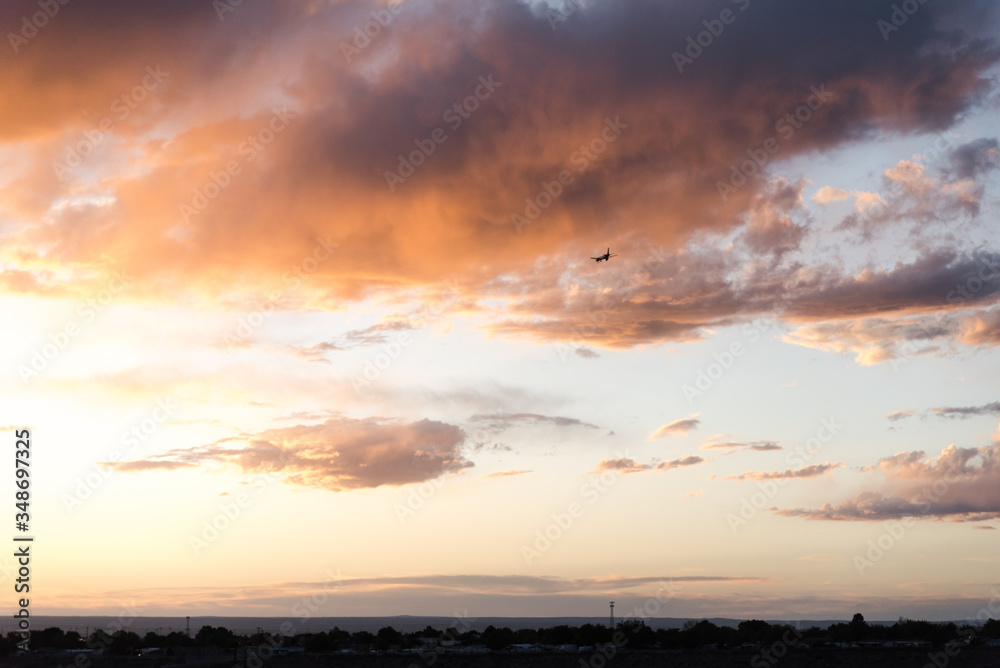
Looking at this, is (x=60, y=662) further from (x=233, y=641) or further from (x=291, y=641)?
(x=291, y=641)

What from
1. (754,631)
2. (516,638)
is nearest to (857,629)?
(754,631)

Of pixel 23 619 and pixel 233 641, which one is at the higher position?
pixel 23 619

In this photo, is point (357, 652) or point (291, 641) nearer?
point (357, 652)

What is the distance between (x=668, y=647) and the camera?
97062 mm

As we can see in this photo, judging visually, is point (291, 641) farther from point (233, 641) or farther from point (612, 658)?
point (612, 658)

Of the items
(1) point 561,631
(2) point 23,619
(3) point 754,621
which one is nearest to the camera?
(2) point 23,619

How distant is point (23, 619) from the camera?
6228 cm

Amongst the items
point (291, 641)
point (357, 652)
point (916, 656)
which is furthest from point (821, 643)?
point (291, 641)

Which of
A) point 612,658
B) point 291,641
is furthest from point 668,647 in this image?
point 291,641

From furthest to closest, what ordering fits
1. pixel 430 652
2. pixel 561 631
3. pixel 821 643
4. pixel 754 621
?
pixel 754 621 → pixel 561 631 → pixel 821 643 → pixel 430 652

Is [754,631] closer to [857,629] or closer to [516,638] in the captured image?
[857,629]

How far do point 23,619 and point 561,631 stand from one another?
62.6 metres

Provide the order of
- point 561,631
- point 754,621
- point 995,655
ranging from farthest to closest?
point 754,621
point 561,631
point 995,655

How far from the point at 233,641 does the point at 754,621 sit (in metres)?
66.7
